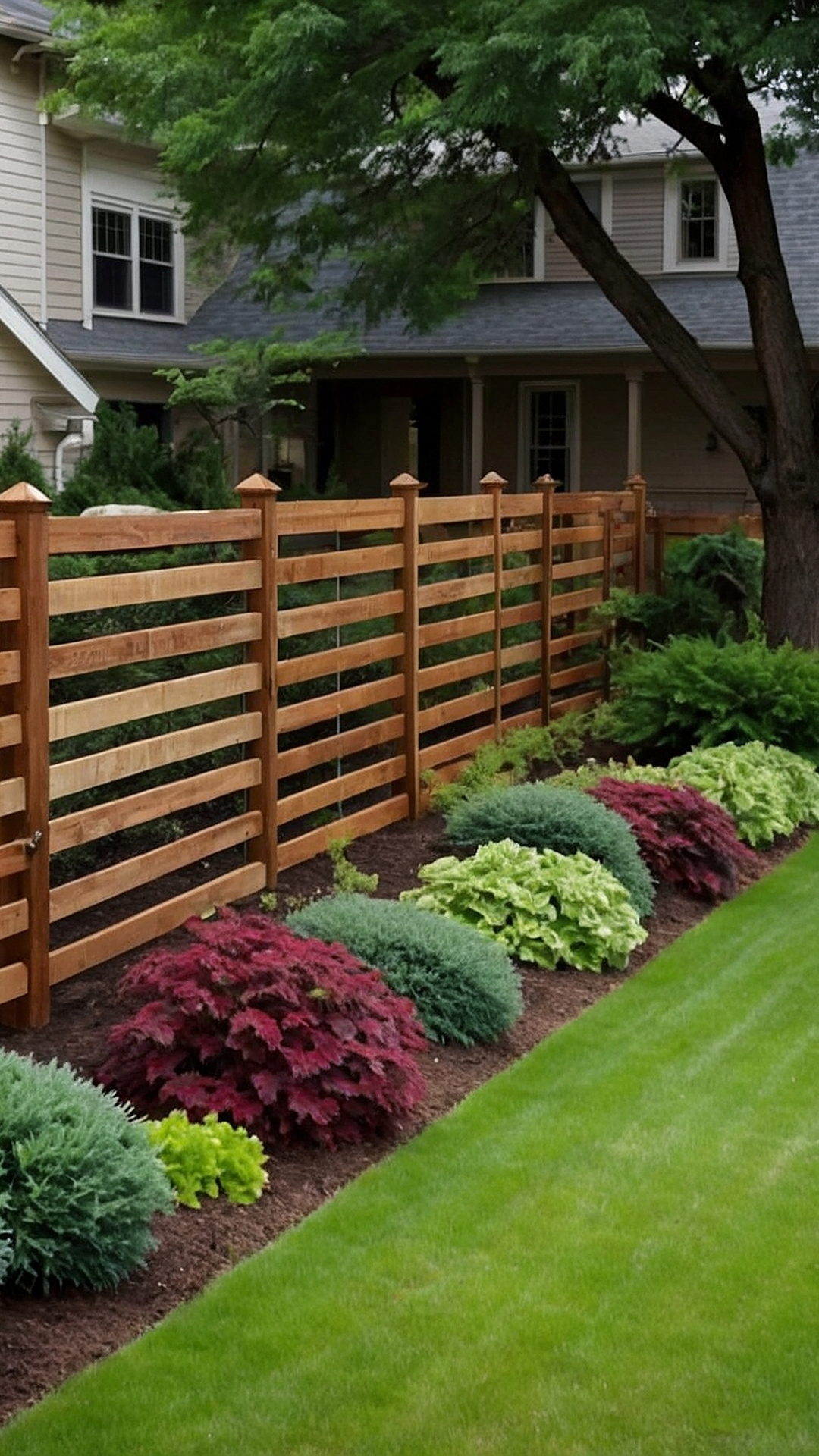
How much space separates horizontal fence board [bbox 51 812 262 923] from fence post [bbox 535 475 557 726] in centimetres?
455

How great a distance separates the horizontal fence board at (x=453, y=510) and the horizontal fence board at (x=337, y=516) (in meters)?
0.22

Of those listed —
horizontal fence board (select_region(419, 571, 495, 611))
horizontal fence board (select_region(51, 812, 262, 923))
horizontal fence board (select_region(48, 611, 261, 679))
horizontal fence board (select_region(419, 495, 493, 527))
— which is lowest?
horizontal fence board (select_region(51, 812, 262, 923))

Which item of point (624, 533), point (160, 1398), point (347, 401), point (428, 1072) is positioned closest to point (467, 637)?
point (624, 533)

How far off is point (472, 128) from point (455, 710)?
17.3 ft

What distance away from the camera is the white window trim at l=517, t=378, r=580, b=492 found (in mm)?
25469

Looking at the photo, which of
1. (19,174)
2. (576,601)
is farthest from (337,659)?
(19,174)

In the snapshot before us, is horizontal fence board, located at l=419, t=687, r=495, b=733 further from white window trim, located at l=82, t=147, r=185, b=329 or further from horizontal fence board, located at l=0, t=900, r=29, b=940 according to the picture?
white window trim, located at l=82, t=147, r=185, b=329

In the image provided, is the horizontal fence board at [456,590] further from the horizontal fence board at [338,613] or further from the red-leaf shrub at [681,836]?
the red-leaf shrub at [681,836]

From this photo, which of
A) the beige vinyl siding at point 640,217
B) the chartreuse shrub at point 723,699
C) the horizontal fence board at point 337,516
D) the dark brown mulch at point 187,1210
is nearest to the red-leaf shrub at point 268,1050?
the dark brown mulch at point 187,1210

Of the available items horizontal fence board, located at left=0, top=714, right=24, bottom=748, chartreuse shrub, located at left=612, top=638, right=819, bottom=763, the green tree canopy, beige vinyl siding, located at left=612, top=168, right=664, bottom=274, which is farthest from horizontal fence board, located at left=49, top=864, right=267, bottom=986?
beige vinyl siding, located at left=612, top=168, right=664, bottom=274

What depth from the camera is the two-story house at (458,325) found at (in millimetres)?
21141

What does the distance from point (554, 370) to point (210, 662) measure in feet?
51.3

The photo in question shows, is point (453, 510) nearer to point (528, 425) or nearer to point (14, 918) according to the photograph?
point (14, 918)

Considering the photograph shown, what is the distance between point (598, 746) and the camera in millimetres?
12617
